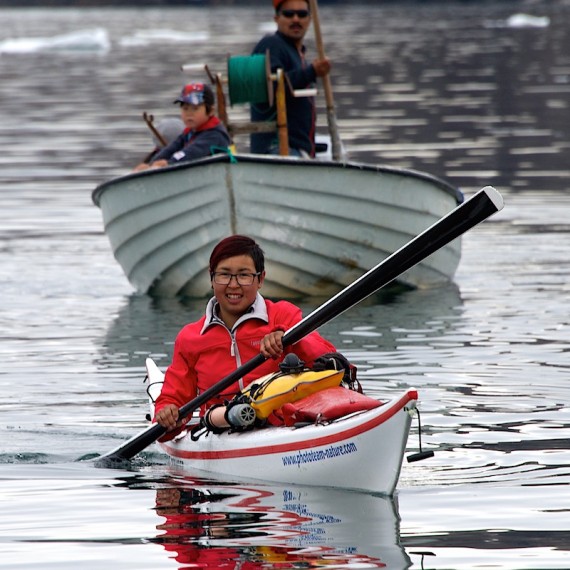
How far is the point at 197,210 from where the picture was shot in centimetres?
1239

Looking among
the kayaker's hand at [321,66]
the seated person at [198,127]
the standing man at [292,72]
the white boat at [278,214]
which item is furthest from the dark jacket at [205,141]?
the kayaker's hand at [321,66]

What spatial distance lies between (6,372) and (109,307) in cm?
275

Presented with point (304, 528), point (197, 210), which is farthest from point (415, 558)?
point (197, 210)

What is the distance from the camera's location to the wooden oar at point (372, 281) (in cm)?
656

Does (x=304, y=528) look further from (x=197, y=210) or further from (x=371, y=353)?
(x=197, y=210)

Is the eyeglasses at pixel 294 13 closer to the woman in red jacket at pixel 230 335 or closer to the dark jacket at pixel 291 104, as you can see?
the dark jacket at pixel 291 104

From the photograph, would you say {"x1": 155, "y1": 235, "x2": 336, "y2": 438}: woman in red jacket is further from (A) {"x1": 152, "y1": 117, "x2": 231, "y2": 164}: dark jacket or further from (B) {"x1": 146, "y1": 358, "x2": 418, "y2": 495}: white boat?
(A) {"x1": 152, "y1": 117, "x2": 231, "y2": 164}: dark jacket

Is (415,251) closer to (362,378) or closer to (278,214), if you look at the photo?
(362,378)

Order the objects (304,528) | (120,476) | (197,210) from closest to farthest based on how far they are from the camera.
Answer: (304,528) → (120,476) → (197,210)

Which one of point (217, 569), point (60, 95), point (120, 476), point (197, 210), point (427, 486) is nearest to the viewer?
point (217, 569)

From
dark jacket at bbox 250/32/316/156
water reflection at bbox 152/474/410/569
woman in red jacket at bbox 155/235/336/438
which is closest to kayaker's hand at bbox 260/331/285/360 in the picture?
woman in red jacket at bbox 155/235/336/438

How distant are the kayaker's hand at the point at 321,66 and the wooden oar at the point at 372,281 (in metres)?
5.27

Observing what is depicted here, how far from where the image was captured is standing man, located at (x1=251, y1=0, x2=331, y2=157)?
12477mm

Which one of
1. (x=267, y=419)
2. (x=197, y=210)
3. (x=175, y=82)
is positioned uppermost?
(x=267, y=419)
